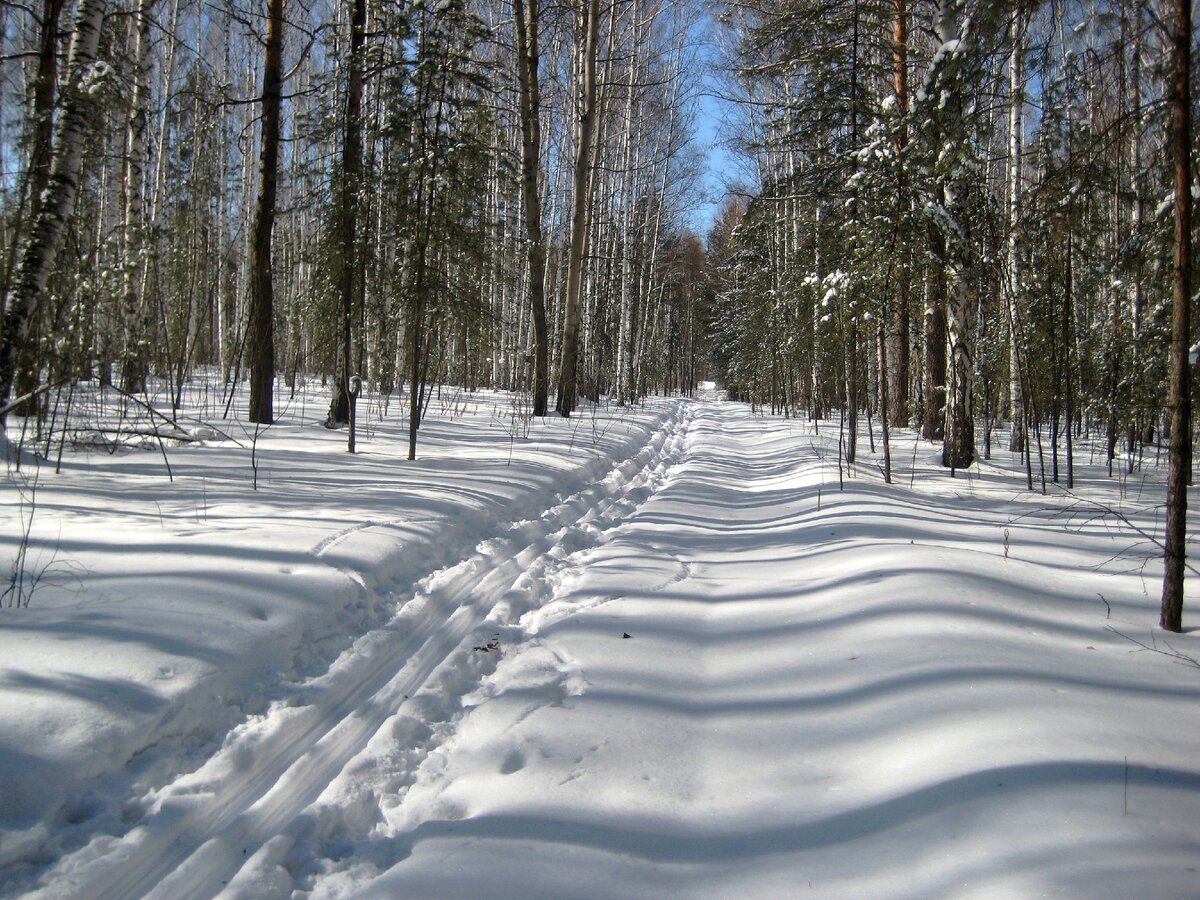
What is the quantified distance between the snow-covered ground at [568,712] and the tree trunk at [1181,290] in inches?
24.4

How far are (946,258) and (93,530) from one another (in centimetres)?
945

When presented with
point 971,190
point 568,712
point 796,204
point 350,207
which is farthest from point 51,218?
point 796,204

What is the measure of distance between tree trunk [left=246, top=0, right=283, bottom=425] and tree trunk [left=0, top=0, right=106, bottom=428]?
2998 millimetres

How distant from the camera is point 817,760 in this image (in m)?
2.70

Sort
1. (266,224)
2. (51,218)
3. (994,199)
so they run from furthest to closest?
(266,224), (994,199), (51,218)

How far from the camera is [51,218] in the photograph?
6602 millimetres

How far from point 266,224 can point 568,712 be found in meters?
10.2

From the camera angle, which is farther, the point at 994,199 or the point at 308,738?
the point at 994,199

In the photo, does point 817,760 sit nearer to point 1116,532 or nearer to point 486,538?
point 486,538

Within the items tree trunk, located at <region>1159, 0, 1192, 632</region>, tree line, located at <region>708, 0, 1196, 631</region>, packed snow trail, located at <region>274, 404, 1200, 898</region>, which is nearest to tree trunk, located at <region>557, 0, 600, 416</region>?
tree line, located at <region>708, 0, 1196, 631</region>

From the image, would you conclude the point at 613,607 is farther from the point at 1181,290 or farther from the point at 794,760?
the point at 1181,290

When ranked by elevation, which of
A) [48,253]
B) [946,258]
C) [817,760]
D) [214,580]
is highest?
[946,258]

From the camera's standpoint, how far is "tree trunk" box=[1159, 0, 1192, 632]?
3.43 m

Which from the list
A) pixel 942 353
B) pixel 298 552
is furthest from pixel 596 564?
pixel 942 353
